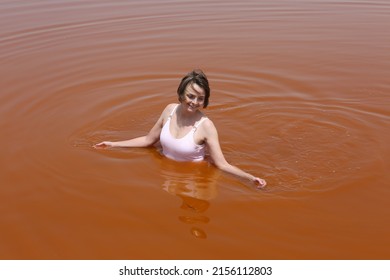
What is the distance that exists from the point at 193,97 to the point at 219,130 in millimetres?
1393

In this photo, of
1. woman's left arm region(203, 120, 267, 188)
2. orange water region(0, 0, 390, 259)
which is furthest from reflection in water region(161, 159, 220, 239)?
woman's left arm region(203, 120, 267, 188)

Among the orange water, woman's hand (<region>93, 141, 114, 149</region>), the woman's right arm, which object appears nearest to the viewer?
the orange water

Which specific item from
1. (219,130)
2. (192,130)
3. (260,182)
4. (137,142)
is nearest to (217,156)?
(192,130)

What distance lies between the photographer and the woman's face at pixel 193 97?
404 cm

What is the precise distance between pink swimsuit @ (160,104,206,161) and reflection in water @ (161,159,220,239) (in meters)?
0.07

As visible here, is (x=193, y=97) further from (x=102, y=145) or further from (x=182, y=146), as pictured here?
(x=102, y=145)

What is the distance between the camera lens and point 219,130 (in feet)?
17.9

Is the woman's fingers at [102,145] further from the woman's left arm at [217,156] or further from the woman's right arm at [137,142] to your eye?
the woman's left arm at [217,156]

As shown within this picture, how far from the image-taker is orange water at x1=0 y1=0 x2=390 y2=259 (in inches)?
144

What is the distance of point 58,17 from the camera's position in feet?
33.4

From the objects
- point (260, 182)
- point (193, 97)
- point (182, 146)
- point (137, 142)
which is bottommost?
point (260, 182)

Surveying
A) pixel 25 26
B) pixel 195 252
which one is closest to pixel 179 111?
pixel 195 252

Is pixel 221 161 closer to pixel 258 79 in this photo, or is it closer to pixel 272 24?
pixel 258 79

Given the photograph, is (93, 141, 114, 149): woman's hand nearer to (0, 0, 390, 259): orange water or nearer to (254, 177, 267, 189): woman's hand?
(0, 0, 390, 259): orange water
